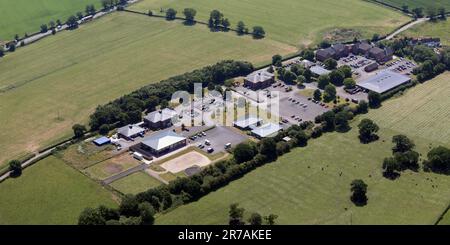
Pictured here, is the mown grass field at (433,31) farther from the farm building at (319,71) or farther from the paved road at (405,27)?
the farm building at (319,71)

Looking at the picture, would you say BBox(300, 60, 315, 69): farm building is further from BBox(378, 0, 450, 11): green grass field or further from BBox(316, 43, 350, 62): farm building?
BBox(378, 0, 450, 11): green grass field

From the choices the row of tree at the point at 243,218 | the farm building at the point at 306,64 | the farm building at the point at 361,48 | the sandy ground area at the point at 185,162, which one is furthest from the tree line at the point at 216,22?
the row of tree at the point at 243,218

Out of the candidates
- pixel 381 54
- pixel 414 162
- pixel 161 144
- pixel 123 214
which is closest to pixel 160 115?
pixel 161 144

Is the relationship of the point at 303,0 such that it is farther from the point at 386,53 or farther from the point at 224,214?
the point at 224,214

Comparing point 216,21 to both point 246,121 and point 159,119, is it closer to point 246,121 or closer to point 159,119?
point 246,121


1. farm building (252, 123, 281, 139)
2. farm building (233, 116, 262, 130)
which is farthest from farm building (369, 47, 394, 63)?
farm building (233, 116, 262, 130)

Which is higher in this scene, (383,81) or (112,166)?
(112,166)
